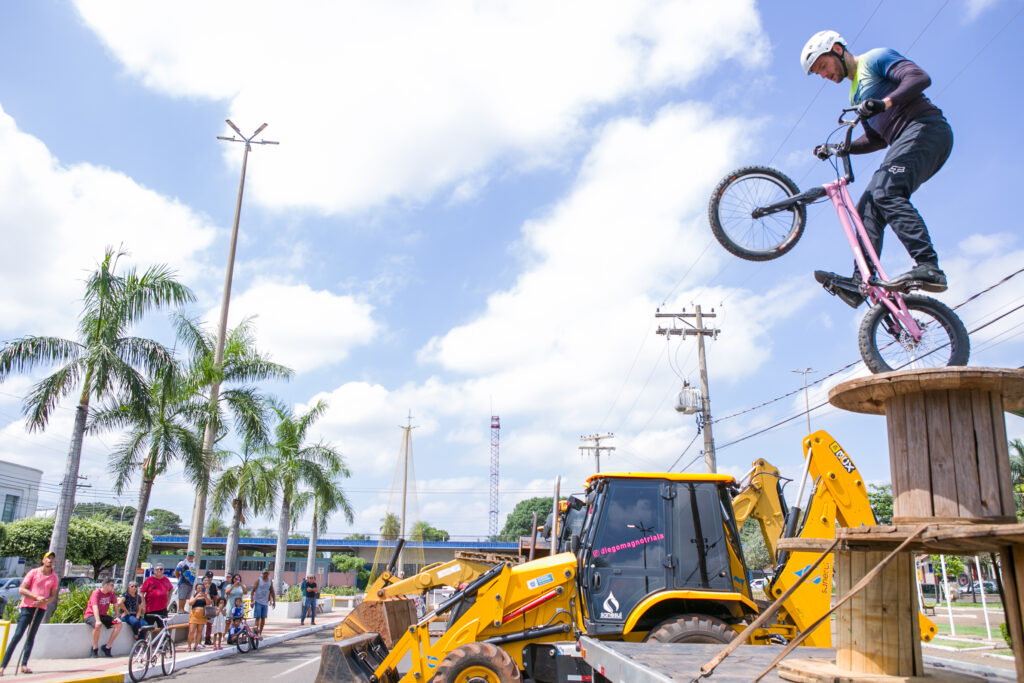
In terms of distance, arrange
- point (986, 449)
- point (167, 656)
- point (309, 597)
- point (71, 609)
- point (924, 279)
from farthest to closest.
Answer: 1. point (309, 597)
2. point (71, 609)
3. point (167, 656)
4. point (924, 279)
5. point (986, 449)

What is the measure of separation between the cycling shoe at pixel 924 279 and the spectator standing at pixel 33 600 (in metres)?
12.8

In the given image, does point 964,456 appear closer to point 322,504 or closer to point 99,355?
point 99,355

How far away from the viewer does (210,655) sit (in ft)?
48.3

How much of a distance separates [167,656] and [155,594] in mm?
1710

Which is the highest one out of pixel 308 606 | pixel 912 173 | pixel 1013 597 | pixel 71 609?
pixel 912 173

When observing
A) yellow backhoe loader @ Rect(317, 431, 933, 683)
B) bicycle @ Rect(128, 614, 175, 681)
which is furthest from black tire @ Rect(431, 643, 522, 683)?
bicycle @ Rect(128, 614, 175, 681)

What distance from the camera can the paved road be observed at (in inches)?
468

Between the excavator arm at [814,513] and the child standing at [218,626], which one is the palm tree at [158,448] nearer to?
the child standing at [218,626]

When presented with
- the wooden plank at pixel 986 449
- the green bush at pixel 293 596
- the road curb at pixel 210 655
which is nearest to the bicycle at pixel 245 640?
the road curb at pixel 210 655

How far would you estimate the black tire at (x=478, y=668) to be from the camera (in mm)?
6617

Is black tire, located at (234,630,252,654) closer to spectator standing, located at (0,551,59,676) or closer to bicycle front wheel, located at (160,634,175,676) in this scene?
bicycle front wheel, located at (160,634,175,676)

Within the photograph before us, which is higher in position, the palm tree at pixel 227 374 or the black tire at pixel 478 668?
the palm tree at pixel 227 374

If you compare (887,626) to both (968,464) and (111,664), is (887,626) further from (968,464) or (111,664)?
(111,664)

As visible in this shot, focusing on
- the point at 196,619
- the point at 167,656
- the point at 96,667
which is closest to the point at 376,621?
the point at 167,656
